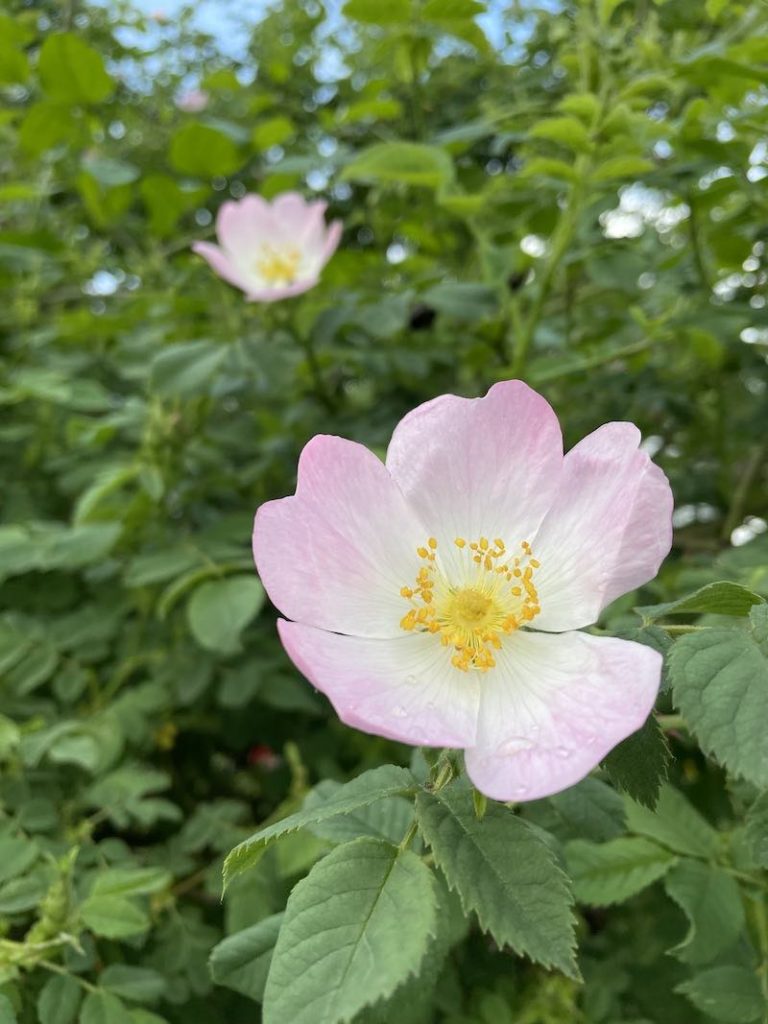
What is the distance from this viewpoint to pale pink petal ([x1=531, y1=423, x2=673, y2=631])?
2.43ft

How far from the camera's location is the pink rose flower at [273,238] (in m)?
2.12

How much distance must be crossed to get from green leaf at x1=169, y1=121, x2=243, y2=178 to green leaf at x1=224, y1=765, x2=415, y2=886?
1.62m

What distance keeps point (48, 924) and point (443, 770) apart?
48cm

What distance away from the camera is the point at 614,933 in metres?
1.43

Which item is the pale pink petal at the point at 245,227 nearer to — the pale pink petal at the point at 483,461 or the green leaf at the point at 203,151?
the green leaf at the point at 203,151

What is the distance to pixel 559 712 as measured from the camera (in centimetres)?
71

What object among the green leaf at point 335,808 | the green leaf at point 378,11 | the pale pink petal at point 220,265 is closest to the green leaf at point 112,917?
the green leaf at point 335,808

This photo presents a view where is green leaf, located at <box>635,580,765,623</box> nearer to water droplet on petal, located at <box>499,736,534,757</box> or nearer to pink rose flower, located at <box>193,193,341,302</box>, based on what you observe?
water droplet on petal, located at <box>499,736,534,757</box>

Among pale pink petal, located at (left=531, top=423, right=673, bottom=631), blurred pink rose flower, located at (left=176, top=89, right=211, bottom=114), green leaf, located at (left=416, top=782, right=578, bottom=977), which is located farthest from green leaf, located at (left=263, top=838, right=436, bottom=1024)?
blurred pink rose flower, located at (left=176, top=89, right=211, bottom=114)

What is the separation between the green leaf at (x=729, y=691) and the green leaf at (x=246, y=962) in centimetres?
42

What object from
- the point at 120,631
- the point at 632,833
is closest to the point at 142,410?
the point at 120,631

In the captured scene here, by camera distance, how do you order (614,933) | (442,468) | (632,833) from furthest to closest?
(614,933), (632,833), (442,468)

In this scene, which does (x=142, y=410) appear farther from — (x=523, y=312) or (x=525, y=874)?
(x=525, y=874)

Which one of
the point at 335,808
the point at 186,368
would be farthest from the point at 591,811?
the point at 186,368
